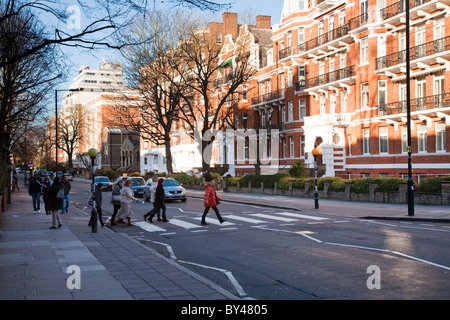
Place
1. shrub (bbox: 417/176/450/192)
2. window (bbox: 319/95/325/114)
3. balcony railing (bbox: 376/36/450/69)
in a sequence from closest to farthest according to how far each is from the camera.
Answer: shrub (bbox: 417/176/450/192), balcony railing (bbox: 376/36/450/69), window (bbox: 319/95/325/114)

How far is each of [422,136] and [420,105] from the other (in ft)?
7.93

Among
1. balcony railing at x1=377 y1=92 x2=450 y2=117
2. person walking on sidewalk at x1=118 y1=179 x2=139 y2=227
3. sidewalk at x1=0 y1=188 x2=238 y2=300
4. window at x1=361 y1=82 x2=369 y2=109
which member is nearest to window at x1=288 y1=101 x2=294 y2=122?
window at x1=361 y1=82 x2=369 y2=109

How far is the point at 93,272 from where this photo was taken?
30.3ft

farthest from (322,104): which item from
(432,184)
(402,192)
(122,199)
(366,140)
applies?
(122,199)

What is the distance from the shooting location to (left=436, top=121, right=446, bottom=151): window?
107 ft

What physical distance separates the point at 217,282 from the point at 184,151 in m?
65.4

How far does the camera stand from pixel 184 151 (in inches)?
2916

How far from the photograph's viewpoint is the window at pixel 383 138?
1467 inches

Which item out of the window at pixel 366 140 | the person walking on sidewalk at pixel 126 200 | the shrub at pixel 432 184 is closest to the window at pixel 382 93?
the window at pixel 366 140

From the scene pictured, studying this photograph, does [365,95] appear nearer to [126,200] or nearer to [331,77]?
[331,77]

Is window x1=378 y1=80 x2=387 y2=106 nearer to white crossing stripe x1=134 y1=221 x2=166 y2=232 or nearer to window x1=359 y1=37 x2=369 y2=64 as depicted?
window x1=359 y1=37 x2=369 y2=64

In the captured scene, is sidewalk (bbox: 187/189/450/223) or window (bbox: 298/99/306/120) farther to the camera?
window (bbox: 298/99/306/120)

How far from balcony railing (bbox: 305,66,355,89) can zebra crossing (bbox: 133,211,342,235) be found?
21791 millimetres
